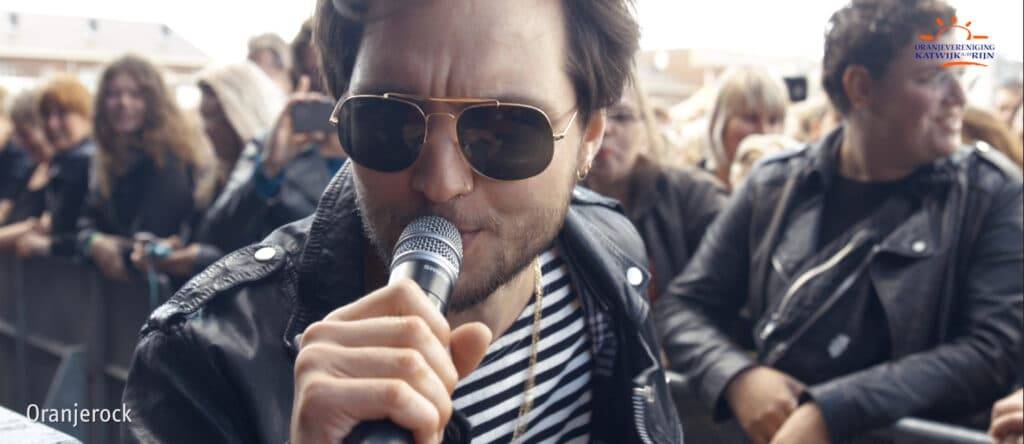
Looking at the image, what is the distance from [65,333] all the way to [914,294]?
426 cm

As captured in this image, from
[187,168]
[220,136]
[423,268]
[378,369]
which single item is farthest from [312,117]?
[378,369]

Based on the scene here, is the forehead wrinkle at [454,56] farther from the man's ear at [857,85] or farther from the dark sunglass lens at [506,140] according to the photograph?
the man's ear at [857,85]

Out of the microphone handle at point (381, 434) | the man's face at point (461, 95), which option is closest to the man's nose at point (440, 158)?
the man's face at point (461, 95)

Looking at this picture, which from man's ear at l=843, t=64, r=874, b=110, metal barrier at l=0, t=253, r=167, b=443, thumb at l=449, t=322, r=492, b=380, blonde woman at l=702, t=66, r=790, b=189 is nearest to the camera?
thumb at l=449, t=322, r=492, b=380

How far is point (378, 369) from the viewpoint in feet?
3.25

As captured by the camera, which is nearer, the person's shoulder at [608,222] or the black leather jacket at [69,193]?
the person's shoulder at [608,222]

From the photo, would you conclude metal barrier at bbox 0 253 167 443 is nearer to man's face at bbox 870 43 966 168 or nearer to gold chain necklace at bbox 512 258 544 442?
gold chain necklace at bbox 512 258 544 442

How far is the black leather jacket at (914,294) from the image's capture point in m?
2.51

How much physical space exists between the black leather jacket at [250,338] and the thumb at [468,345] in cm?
44

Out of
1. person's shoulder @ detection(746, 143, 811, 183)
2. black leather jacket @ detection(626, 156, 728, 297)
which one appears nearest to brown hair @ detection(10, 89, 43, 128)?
black leather jacket @ detection(626, 156, 728, 297)

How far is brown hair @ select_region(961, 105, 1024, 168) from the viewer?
341cm

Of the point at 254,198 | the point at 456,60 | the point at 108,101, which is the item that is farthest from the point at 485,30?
the point at 108,101

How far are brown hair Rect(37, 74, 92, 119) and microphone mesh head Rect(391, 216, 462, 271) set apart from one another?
4973 millimetres

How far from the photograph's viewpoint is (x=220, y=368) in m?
1.44
